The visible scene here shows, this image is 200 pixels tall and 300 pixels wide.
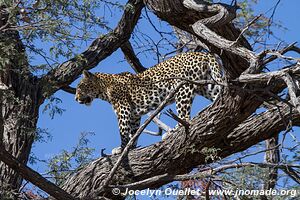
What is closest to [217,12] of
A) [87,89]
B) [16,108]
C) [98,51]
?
[98,51]

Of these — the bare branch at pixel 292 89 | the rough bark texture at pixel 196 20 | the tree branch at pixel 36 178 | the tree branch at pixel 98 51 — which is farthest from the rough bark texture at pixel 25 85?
the bare branch at pixel 292 89

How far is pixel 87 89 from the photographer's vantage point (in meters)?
8.76

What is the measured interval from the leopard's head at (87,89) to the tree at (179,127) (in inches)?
60.2

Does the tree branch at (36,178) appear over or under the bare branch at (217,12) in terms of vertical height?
under

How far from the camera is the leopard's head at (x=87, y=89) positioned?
28.5 feet

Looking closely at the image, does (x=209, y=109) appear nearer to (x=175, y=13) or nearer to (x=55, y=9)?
(x=175, y=13)

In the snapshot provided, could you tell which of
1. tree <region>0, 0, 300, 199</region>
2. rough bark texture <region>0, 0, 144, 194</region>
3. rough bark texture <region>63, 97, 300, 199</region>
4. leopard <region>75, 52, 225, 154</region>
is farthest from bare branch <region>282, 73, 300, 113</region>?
leopard <region>75, 52, 225, 154</region>

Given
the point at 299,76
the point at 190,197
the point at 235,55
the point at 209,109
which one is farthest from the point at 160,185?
the point at 299,76

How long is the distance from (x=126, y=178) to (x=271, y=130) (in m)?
1.37

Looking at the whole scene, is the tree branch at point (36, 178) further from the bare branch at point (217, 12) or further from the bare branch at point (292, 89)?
the bare branch at point (292, 89)

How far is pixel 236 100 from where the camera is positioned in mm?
5406

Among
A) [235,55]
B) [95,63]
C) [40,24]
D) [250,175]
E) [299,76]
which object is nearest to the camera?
[299,76]

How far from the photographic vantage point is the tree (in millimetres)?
5219

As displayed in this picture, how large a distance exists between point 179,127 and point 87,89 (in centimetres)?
291
